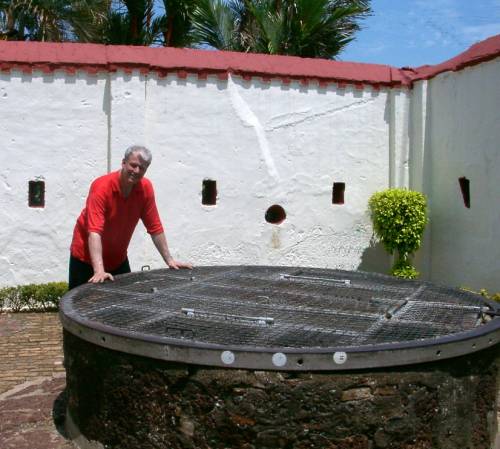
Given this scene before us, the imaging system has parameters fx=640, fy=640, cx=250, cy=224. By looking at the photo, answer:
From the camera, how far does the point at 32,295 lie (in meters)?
6.84

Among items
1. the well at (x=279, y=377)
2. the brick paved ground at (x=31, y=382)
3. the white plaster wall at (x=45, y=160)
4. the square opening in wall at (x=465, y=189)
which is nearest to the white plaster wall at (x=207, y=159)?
the white plaster wall at (x=45, y=160)

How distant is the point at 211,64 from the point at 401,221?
2.77 metres

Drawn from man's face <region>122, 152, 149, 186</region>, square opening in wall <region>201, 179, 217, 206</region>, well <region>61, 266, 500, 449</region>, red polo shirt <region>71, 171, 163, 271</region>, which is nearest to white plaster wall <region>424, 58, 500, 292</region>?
square opening in wall <region>201, 179, 217, 206</region>

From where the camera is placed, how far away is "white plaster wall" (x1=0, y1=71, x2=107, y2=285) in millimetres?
6875

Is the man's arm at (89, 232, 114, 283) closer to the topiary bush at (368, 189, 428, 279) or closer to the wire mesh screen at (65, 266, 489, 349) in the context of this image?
the wire mesh screen at (65, 266, 489, 349)

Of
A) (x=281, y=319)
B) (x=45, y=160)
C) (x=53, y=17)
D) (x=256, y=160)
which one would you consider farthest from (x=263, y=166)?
(x=53, y=17)

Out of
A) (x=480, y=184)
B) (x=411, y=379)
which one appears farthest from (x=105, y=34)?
(x=411, y=379)

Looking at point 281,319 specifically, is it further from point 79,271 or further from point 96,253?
point 79,271

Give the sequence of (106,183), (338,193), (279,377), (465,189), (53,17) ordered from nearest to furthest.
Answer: (279,377), (106,183), (465,189), (338,193), (53,17)

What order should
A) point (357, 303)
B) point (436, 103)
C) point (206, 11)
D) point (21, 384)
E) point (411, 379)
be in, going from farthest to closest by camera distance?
1. point (206, 11)
2. point (436, 103)
3. point (21, 384)
4. point (357, 303)
5. point (411, 379)

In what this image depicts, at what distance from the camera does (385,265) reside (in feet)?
26.2

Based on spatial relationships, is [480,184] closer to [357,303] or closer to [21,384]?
[357,303]

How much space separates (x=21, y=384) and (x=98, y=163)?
3.18 m

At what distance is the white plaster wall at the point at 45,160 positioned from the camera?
688 centimetres
